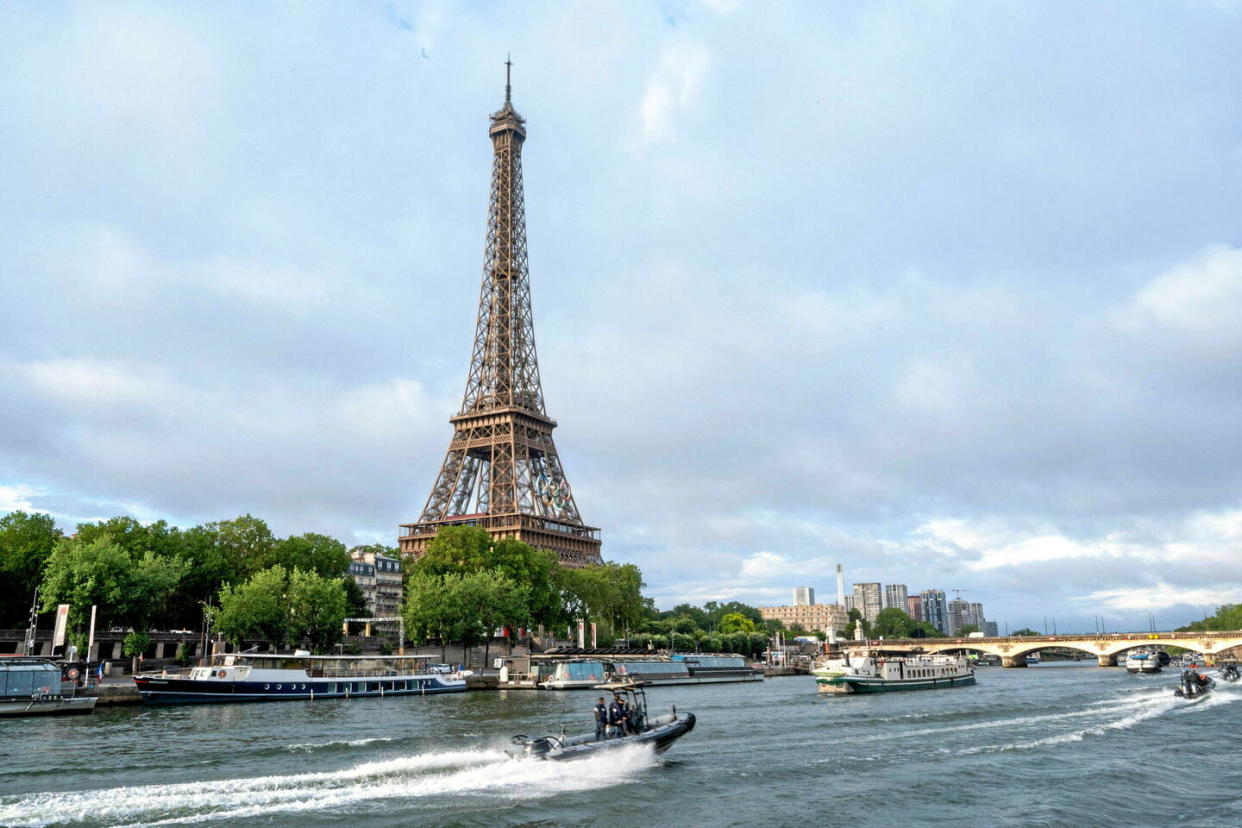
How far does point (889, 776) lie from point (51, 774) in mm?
28737

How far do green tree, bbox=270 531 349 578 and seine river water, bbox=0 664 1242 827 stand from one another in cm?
4382

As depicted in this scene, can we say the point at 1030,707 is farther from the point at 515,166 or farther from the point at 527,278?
the point at 515,166

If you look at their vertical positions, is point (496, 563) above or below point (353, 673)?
above

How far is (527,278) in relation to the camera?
158875 millimetres

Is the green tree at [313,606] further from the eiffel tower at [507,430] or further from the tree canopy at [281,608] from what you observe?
the eiffel tower at [507,430]

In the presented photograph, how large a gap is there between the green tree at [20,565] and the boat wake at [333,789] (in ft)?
222

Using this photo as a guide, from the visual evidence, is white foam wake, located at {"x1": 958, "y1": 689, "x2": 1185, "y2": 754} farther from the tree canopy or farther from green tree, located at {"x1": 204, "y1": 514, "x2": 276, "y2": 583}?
green tree, located at {"x1": 204, "y1": 514, "x2": 276, "y2": 583}

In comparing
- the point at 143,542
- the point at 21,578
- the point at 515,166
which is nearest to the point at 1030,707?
the point at 143,542

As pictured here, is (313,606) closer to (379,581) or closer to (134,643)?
(134,643)

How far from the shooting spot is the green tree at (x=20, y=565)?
82.2 metres

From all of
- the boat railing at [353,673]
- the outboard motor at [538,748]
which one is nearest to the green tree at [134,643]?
the boat railing at [353,673]

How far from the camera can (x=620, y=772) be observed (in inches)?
1268

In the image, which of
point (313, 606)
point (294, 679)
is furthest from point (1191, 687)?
point (313, 606)

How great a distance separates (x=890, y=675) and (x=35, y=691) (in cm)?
6780
